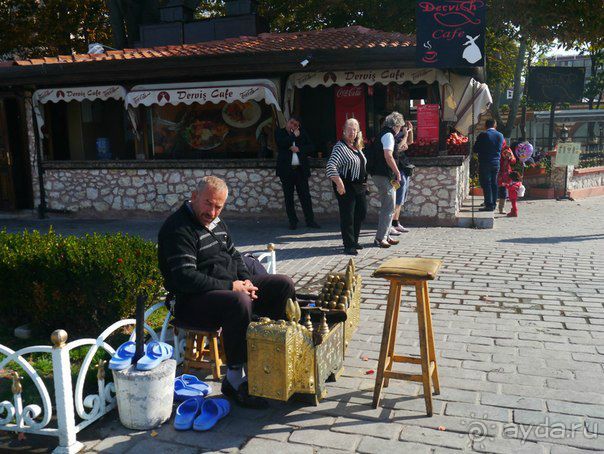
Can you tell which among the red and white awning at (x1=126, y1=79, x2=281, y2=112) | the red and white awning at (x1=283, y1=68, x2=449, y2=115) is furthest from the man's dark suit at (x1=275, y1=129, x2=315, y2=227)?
the red and white awning at (x1=283, y1=68, x2=449, y2=115)

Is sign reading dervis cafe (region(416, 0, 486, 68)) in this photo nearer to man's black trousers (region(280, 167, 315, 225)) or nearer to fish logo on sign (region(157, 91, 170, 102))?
man's black trousers (region(280, 167, 315, 225))

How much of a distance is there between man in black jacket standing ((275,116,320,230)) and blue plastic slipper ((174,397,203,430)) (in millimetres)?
6950

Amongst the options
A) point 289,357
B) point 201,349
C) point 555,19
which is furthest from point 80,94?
point 555,19

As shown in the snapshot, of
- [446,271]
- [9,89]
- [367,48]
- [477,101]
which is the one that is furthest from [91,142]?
[446,271]

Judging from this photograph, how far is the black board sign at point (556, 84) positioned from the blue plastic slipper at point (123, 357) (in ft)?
57.2

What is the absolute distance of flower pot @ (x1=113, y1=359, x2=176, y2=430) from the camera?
3.68 metres

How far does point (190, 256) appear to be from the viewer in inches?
164

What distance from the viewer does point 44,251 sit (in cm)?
560

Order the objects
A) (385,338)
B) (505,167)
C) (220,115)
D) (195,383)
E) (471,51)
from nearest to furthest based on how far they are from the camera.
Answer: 1. (385,338)
2. (195,383)
3. (471,51)
4. (505,167)
5. (220,115)

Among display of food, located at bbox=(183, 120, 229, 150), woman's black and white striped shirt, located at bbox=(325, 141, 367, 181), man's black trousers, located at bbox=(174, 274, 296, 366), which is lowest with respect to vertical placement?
man's black trousers, located at bbox=(174, 274, 296, 366)

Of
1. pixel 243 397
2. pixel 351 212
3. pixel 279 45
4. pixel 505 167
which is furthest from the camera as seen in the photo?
pixel 279 45

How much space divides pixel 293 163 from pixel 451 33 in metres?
3.40

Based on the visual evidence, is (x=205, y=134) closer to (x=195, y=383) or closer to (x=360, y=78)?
(x=360, y=78)

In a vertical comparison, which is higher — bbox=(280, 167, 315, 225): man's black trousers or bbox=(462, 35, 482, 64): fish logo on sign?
bbox=(462, 35, 482, 64): fish logo on sign
